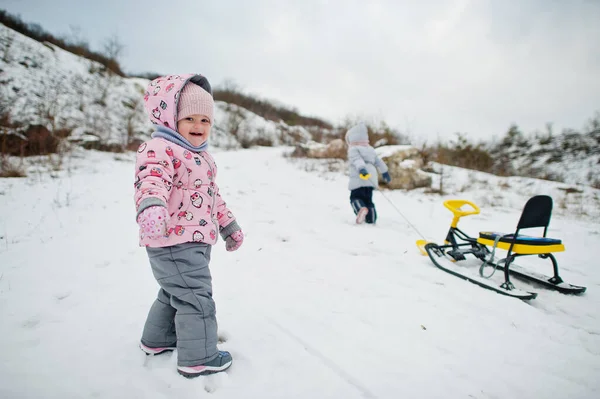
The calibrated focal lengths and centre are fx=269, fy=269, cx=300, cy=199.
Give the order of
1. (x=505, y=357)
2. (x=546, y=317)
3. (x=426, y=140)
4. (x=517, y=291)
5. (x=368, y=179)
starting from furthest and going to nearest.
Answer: (x=426, y=140) < (x=368, y=179) < (x=517, y=291) < (x=546, y=317) < (x=505, y=357)

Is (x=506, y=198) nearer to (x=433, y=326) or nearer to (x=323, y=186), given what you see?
(x=323, y=186)

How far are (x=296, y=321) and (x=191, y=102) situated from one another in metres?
1.64

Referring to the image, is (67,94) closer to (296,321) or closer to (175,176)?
(175,176)

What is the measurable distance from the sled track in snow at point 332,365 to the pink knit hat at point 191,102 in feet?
5.00

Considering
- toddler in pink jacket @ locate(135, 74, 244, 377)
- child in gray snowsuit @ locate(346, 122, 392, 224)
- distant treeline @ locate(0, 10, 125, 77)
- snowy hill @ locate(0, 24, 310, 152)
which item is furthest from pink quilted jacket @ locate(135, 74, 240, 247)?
distant treeline @ locate(0, 10, 125, 77)

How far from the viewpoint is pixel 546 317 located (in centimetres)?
225

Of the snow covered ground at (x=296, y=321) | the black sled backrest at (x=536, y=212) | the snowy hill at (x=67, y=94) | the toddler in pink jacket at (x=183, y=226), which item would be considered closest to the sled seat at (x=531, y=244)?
the black sled backrest at (x=536, y=212)

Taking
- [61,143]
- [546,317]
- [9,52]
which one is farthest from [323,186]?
[9,52]

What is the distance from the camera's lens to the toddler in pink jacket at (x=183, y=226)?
1385 mm

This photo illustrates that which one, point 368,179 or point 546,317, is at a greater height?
→ point 368,179

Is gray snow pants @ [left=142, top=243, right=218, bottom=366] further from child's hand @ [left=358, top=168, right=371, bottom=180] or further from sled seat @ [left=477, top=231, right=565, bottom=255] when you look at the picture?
child's hand @ [left=358, top=168, right=371, bottom=180]

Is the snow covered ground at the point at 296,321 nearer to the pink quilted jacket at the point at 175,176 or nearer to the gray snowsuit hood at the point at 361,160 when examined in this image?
the pink quilted jacket at the point at 175,176

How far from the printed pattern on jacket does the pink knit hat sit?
0.64ft

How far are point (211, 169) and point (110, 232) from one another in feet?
9.41
